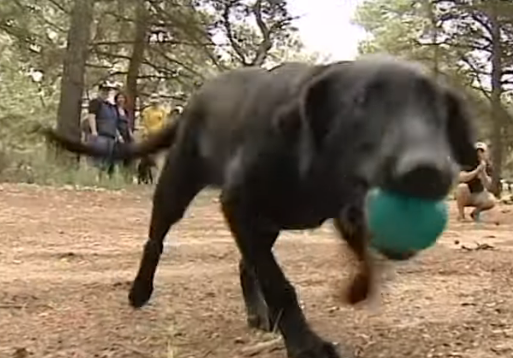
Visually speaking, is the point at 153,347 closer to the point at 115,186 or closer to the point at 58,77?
the point at 115,186

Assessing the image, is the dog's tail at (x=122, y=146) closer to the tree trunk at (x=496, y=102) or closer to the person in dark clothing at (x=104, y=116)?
the person in dark clothing at (x=104, y=116)

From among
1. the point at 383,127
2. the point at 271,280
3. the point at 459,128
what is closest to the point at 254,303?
the point at 271,280

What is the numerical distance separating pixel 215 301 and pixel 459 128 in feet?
7.54

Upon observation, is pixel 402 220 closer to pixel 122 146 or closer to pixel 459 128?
pixel 459 128

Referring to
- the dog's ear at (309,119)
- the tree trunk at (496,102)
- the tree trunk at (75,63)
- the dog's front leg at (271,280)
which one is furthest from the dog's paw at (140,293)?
the tree trunk at (496,102)

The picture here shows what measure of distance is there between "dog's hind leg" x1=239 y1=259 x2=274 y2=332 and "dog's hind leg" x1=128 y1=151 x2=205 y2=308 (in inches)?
16.0

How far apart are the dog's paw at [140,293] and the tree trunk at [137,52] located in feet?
48.4

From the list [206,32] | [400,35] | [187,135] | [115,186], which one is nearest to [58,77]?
[206,32]

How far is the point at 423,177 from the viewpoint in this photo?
301 cm

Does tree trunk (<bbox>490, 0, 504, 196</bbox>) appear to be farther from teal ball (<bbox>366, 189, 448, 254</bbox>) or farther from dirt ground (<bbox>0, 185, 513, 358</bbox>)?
teal ball (<bbox>366, 189, 448, 254</bbox>)

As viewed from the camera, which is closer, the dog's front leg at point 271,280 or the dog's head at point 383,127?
the dog's head at point 383,127

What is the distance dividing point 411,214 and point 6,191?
12862 mm

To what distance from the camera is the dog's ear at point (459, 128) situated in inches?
139

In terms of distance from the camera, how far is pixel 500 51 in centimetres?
2331
